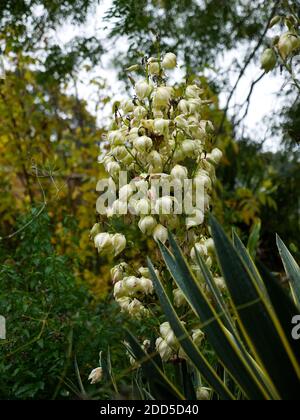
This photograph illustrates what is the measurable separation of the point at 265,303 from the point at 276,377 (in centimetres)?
11

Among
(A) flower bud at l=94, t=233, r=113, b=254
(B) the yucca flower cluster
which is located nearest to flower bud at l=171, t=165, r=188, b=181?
(B) the yucca flower cluster

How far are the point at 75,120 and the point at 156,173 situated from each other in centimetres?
362

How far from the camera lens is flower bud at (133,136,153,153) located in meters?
1.25

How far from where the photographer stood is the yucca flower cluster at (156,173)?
1.26 metres

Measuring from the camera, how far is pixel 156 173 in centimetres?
128

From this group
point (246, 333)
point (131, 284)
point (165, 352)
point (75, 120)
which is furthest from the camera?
point (75, 120)

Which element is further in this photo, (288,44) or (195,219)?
(288,44)

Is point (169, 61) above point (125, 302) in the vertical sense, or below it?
above

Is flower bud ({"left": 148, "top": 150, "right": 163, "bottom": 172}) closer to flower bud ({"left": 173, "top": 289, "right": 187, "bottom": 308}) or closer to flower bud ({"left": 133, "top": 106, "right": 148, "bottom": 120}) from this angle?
flower bud ({"left": 133, "top": 106, "right": 148, "bottom": 120})

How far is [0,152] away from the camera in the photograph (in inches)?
149

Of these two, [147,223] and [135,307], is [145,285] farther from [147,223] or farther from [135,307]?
[147,223]

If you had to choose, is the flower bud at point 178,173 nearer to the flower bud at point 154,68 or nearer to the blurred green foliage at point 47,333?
the flower bud at point 154,68

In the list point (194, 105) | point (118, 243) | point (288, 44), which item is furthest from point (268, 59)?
point (118, 243)
